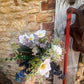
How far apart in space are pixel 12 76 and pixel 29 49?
102 cm

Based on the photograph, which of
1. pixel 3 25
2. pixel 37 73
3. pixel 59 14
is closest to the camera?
pixel 37 73

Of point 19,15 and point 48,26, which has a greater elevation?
point 19,15

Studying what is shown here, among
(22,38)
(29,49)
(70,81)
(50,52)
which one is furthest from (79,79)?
(22,38)

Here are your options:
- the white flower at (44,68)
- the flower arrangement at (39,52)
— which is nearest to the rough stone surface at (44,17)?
the flower arrangement at (39,52)

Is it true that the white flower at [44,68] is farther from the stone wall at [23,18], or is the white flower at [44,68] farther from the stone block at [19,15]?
the stone block at [19,15]

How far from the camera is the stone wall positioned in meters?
1.01

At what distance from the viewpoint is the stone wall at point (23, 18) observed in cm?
101

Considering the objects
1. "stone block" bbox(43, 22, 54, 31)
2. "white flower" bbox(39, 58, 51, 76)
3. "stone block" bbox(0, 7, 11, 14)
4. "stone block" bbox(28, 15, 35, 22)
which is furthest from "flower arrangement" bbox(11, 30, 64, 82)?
"stone block" bbox(0, 7, 11, 14)

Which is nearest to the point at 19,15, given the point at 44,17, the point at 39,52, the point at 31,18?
the point at 31,18

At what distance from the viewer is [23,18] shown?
3.72 ft

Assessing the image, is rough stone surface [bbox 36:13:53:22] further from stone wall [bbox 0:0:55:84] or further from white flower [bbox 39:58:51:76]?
white flower [bbox 39:58:51:76]

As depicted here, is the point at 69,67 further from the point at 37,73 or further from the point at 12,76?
the point at 12,76

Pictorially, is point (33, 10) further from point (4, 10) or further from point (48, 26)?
point (4, 10)

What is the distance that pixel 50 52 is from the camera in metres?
0.74
